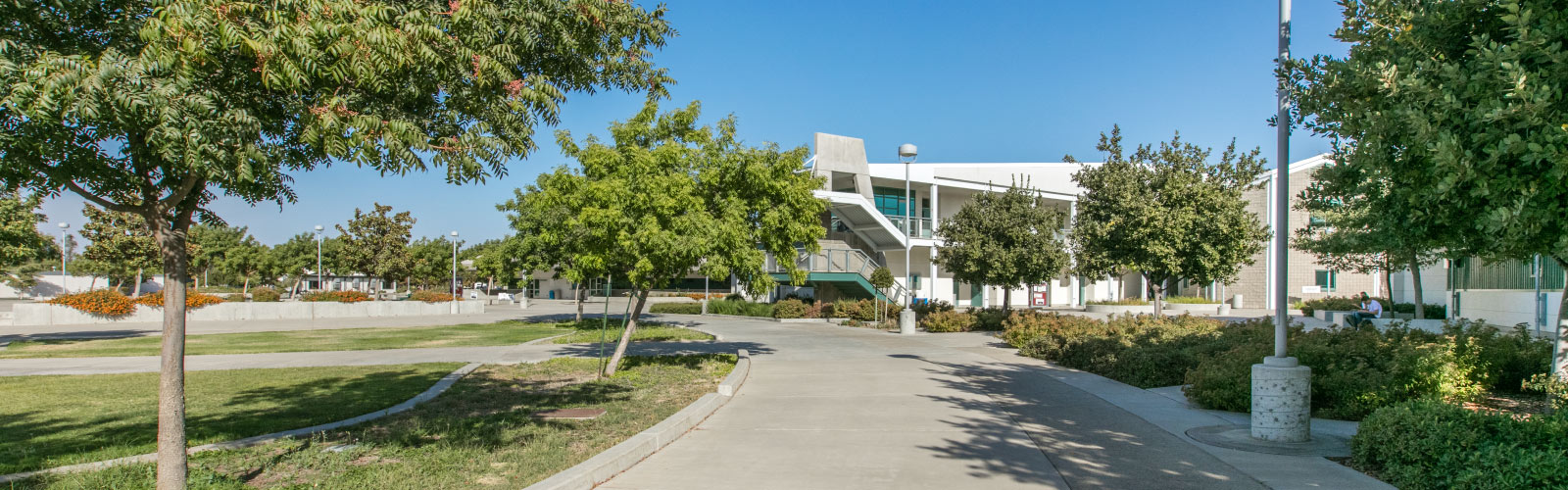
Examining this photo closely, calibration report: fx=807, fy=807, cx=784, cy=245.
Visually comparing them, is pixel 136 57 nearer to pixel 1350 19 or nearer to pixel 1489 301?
pixel 1350 19

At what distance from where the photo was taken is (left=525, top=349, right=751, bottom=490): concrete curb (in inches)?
231

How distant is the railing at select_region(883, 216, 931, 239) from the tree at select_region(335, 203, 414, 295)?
25773mm

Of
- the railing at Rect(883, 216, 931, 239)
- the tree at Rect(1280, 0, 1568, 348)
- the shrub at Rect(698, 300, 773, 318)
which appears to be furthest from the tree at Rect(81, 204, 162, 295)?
the tree at Rect(1280, 0, 1568, 348)

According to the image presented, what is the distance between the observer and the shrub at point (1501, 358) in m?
9.51

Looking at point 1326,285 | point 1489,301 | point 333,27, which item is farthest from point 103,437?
point 1326,285

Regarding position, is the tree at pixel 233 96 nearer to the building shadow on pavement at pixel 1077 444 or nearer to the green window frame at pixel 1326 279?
the building shadow on pavement at pixel 1077 444

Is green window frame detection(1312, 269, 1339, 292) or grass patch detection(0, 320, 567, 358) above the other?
green window frame detection(1312, 269, 1339, 292)

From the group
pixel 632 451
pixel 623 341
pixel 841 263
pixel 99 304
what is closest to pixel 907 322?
pixel 841 263

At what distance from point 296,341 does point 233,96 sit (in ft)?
64.4

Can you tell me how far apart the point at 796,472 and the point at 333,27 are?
459cm

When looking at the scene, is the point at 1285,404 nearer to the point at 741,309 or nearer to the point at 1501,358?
the point at 1501,358

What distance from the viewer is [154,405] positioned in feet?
31.8

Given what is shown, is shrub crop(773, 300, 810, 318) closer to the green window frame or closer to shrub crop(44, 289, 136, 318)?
shrub crop(44, 289, 136, 318)

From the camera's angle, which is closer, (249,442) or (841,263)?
(249,442)
